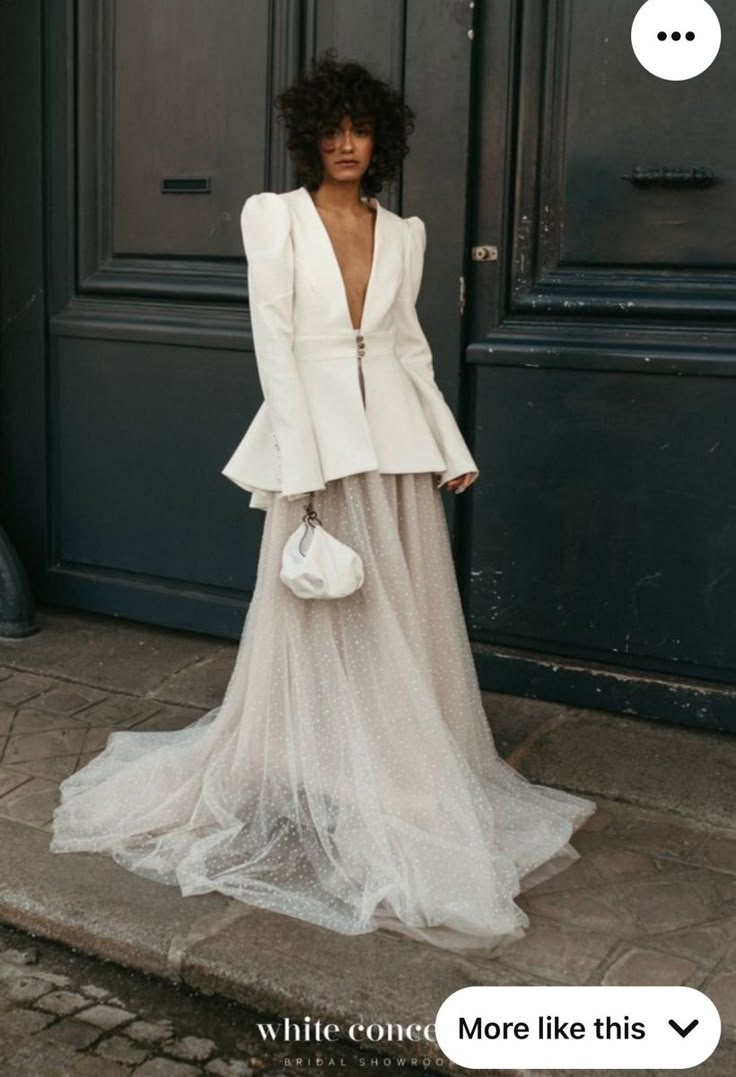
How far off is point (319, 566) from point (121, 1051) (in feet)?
3.71

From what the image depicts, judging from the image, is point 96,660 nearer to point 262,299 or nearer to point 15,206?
point 15,206

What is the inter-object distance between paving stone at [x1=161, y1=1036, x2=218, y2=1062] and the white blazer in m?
1.22

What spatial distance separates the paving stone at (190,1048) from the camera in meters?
3.00

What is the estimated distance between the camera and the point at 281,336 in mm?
3547

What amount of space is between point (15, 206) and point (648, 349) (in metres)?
2.54

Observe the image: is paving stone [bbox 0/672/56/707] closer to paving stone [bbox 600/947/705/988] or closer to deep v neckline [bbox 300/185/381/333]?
deep v neckline [bbox 300/185/381/333]

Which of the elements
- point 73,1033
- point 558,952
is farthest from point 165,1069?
point 558,952

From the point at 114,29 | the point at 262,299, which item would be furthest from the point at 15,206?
the point at 262,299

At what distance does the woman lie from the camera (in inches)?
139

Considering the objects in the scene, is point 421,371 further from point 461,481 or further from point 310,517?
point 310,517

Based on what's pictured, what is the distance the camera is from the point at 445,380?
4816 millimetres

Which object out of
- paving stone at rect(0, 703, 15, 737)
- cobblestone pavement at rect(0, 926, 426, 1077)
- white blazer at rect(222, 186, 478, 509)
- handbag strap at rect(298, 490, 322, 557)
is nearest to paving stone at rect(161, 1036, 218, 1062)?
cobblestone pavement at rect(0, 926, 426, 1077)

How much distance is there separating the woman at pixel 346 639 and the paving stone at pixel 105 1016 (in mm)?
425

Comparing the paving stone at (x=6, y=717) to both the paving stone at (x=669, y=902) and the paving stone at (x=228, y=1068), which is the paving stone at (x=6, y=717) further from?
the paving stone at (x=669, y=902)
